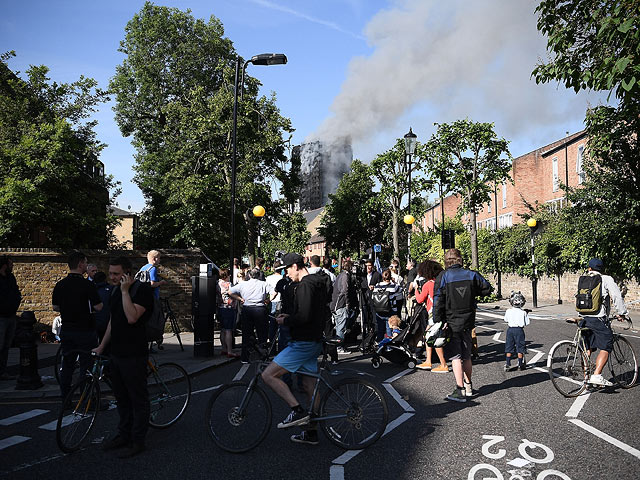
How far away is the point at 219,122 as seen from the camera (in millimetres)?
28562

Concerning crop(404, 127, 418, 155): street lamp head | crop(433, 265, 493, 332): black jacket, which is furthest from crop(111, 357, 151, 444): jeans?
crop(404, 127, 418, 155): street lamp head

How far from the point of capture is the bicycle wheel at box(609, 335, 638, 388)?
7723 millimetres

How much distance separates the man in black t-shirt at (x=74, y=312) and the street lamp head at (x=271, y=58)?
9269 mm

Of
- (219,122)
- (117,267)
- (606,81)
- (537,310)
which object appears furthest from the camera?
(219,122)

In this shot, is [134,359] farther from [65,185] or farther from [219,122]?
[219,122]

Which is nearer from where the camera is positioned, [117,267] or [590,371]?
[117,267]

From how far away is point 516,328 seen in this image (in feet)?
30.3

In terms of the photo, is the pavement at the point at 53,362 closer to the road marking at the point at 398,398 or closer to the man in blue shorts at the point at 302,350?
the man in blue shorts at the point at 302,350

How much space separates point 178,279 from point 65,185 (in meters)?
4.28

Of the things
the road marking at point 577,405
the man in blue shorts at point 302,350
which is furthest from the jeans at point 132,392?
the road marking at point 577,405

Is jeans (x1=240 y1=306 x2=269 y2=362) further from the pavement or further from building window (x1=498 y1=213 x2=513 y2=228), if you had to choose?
building window (x1=498 y1=213 x2=513 y2=228)

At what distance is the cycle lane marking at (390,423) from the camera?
4.64 meters

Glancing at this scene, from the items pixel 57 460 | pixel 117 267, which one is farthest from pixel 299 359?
pixel 57 460

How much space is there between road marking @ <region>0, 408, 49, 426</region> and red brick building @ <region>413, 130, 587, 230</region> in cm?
2912
